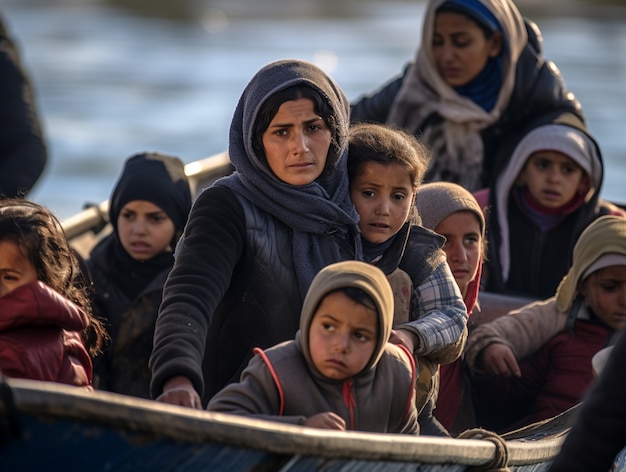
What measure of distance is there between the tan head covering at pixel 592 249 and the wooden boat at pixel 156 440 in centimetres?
144

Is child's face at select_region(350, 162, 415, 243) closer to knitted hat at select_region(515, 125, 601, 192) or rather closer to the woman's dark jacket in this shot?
the woman's dark jacket

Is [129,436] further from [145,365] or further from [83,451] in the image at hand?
[145,365]

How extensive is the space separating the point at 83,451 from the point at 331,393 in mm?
640

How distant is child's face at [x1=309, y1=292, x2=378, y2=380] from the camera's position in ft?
10.0

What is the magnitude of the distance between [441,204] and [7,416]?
178 centimetres

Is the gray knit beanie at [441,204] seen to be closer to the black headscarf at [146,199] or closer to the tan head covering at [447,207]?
the tan head covering at [447,207]

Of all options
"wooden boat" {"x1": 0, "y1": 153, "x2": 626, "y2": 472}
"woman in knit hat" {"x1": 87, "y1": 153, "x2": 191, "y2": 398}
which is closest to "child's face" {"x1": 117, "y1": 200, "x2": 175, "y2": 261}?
"woman in knit hat" {"x1": 87, "y1": 153, "x2": 191, "y2": 398}

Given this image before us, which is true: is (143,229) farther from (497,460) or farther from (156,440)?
(156,440)

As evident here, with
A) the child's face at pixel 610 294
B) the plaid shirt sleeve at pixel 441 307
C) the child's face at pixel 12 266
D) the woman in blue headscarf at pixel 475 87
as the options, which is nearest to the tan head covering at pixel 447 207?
the plaid shirt sleeve at pixel 441 307

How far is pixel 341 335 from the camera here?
3068 mm

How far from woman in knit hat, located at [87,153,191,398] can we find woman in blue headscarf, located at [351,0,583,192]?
104 centimetres

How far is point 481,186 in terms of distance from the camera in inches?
218

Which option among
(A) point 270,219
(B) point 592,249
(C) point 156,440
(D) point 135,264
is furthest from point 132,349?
(C) point 156,440

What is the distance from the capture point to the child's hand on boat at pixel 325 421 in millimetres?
3029
